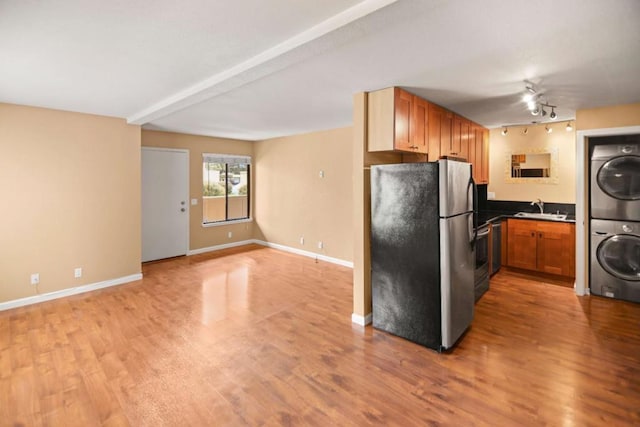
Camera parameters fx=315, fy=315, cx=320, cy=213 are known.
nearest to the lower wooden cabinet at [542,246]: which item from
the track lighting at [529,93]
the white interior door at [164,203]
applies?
the track lighting at [529,93]

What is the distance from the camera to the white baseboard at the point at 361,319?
3308 millimetres

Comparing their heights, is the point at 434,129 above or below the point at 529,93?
below

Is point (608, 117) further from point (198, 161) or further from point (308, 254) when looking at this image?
point (198, 161)

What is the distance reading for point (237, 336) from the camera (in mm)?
3104

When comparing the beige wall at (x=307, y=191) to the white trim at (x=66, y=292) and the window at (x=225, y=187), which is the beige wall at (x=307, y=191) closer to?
the window at (x=225, y=187)

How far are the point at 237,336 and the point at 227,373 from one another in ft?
2.01

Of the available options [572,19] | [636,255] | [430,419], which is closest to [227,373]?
[430,419]

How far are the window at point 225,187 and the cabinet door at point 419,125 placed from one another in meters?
4.65

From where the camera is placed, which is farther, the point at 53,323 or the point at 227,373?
the point at 53,323

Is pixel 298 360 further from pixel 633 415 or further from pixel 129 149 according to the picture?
pixel 129 149

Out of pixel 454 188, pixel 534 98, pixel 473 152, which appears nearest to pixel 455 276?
pixel 454 188

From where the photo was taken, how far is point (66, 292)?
422 cm

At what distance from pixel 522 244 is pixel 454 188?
2936 mm

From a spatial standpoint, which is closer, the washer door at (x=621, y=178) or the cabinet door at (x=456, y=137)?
the washer door at (x=621, y=178)
